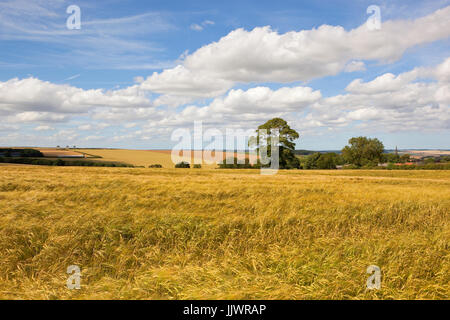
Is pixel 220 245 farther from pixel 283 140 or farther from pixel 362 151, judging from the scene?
pixel 362 151

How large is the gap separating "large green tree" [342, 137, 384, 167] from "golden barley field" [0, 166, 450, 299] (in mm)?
79432

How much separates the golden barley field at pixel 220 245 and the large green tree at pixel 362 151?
261 feet

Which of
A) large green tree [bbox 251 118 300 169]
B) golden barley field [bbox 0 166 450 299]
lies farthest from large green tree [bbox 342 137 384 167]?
golden barley field [bbox 0 166 450 299]

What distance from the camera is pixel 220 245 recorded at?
256 inches

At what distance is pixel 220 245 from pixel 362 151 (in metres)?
89.3

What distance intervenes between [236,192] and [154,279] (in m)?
7.91

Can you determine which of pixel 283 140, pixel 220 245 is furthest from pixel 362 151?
pixel 220 245

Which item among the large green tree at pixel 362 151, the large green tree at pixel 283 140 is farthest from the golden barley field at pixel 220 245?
the large green tree at pixel 362 151

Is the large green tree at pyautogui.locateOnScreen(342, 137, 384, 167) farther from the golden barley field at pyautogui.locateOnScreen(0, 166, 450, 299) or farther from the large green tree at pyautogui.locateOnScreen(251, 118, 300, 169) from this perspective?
the golden barley field at pyautogui.locateOnScreen(0, 166, 450, 299)

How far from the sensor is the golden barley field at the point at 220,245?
4207mm

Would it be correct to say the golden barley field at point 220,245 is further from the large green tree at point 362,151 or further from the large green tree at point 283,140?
the large green tree at point 362,151

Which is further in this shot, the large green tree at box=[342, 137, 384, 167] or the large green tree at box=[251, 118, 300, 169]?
the large green tree at box=[342, 137, 384, 167]

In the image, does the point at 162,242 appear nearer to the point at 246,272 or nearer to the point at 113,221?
the point at 113,221

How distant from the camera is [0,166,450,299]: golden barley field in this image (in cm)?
421
